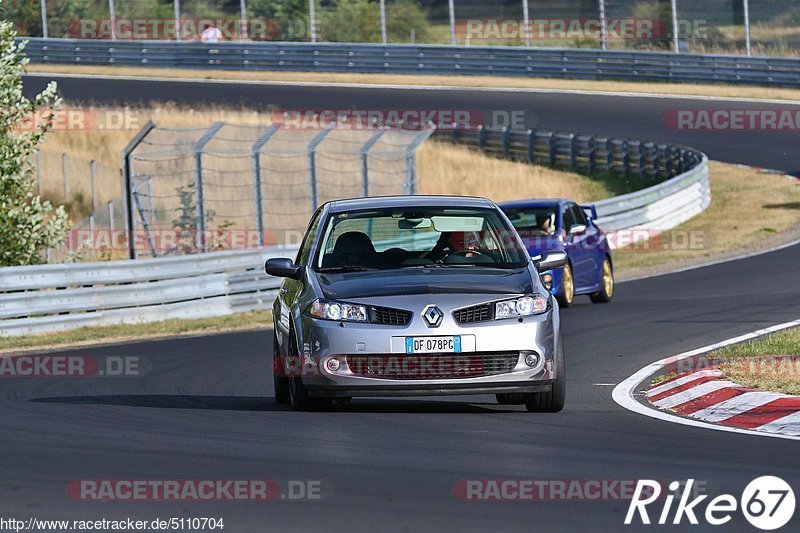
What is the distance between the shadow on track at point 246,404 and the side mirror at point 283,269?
0.95 m

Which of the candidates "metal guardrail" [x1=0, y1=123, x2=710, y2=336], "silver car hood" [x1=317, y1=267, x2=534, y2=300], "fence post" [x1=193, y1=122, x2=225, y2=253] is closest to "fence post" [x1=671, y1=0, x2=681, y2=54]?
"metal guardrail" [x1=0, y1=123, x2=710, y2=336]

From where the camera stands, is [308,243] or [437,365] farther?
[308,243]

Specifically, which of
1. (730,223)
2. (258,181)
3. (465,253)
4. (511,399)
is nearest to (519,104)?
(730,223)

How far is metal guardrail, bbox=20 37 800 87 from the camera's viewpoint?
1789 inches

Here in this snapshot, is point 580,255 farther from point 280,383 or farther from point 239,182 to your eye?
point 239,182

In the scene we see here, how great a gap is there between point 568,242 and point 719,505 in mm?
13216

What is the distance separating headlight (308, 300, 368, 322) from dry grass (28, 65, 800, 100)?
36178 millimetres

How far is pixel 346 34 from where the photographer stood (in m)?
52.2

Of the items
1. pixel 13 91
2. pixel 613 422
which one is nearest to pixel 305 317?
pixel 613 422

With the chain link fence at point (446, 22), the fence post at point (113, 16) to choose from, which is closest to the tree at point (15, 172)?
the chain link fence at point (446, 22)

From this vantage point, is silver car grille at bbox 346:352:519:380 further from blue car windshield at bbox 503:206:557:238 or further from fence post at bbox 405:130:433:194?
fence post at bbox 405:130:433:194

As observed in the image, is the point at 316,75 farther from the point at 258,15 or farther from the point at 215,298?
the point at 215,298

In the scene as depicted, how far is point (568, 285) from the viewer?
19188 millimetres

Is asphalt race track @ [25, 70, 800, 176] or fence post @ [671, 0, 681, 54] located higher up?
fence post @ [671, 0, 681, 54]
